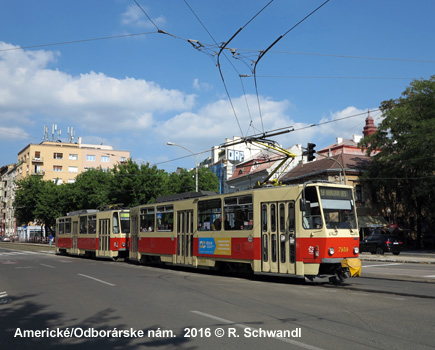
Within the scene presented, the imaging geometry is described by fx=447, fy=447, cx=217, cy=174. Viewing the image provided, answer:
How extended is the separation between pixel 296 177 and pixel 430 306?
1756 inches

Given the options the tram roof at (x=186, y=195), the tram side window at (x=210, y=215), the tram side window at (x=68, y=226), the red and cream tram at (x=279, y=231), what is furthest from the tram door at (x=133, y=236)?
the tram side window at (x=68, y=226)

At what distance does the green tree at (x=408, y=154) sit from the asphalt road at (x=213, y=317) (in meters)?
30.7

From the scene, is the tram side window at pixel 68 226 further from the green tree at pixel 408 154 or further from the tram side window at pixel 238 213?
the green tree at pixel 408 154

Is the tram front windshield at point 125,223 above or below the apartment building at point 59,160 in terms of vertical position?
below

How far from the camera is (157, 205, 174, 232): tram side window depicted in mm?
18938

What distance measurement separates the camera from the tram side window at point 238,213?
47.2 ft

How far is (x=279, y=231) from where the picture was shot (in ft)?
43.6

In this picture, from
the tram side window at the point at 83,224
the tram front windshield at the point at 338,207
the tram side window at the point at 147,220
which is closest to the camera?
the tram front windshield at the point at 338,207

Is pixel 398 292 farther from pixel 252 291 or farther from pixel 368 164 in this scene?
pixel 368 164

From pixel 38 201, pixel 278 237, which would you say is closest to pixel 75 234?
pixel 278 237

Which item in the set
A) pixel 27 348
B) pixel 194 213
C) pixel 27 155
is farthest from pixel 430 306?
pixel 27 155

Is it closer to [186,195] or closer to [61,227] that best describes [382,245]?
[186,195]

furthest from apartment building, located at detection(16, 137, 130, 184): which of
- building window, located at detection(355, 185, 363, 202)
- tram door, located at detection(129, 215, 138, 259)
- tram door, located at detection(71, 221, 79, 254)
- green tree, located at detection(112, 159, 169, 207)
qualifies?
tram door, located at detection(129, 215, 138, 259)

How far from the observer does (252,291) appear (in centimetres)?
1117
